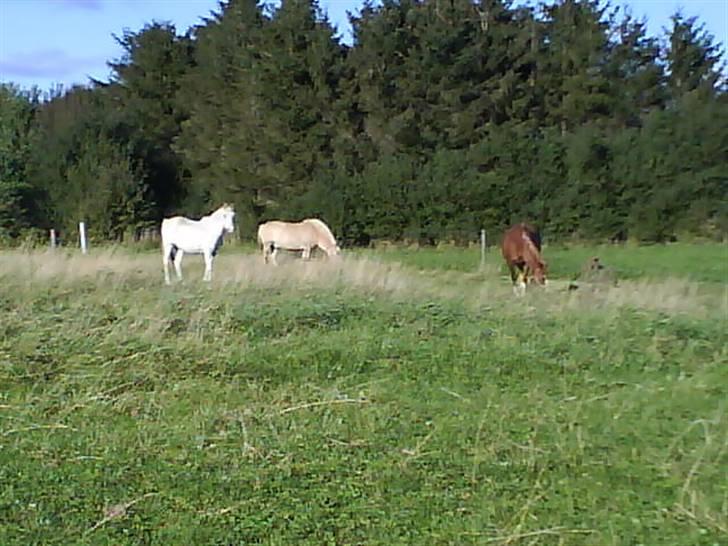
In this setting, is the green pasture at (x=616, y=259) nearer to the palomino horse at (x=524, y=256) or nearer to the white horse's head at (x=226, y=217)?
the palomino horse at (x=524, y=256)

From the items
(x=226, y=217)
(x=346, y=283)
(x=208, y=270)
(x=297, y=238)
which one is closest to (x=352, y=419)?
(x=346, y=283)

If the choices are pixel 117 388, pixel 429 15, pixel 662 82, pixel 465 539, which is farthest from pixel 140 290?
pixel 662 82

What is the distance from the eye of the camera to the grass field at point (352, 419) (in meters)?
3.60

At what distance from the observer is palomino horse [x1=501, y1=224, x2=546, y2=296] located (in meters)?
13.0

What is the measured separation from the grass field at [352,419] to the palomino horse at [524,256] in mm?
3414

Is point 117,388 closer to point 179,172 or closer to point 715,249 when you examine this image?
point 715,249

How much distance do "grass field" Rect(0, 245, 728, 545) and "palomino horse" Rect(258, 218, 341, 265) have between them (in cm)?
940

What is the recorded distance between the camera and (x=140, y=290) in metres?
9.38

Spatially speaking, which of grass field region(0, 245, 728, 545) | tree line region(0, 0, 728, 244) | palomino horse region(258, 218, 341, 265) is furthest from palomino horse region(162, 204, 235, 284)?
tree line region(0, 0, 728, 244)

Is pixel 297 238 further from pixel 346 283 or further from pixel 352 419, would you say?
pixel 352 419

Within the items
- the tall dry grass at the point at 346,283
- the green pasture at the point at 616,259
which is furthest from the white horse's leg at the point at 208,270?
the green pasture at the point at 616,259

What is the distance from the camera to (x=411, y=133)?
97.3 ft

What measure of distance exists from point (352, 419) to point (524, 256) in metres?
8.65

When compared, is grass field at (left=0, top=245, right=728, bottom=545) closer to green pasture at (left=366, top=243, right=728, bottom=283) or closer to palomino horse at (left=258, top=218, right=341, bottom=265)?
green pasture at (left=366, top=243, right=728, bottom=283)
